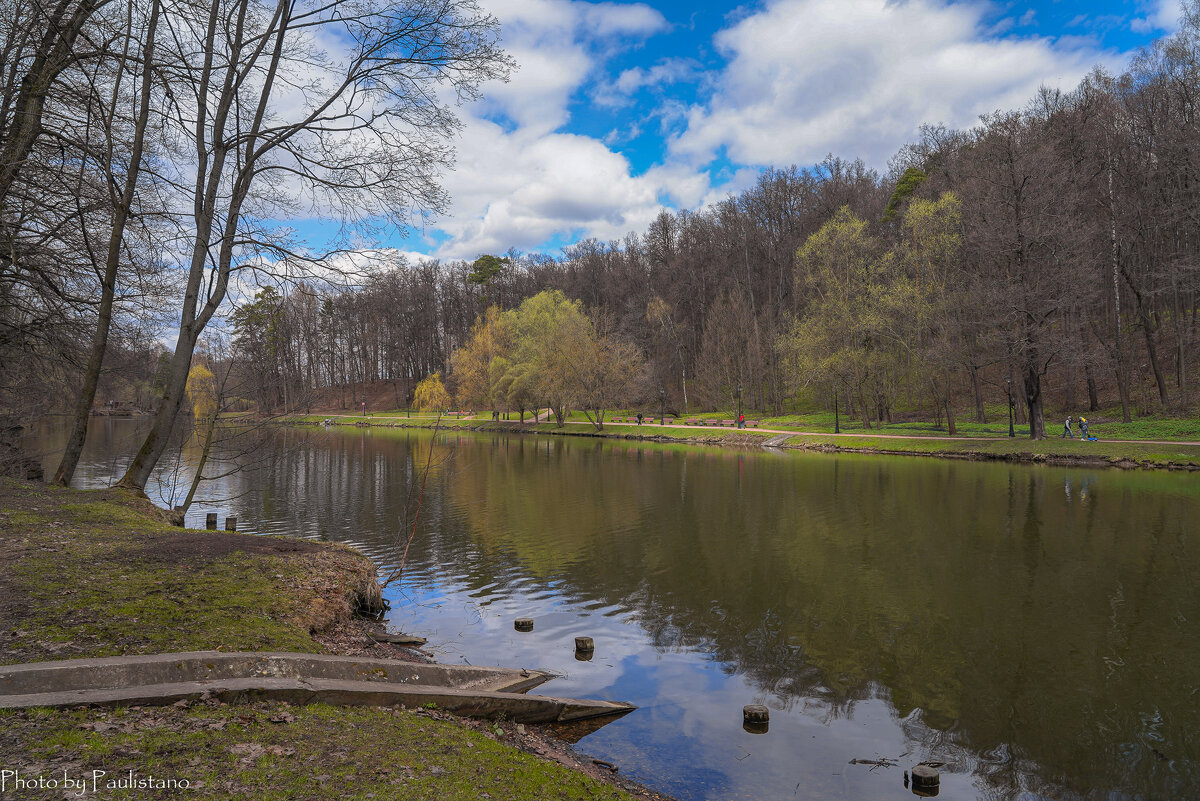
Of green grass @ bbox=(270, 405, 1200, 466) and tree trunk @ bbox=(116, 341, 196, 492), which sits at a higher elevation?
tree trunk @ bbox=(116, 341, 196, 492)

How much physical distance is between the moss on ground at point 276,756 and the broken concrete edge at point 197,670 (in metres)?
0.52

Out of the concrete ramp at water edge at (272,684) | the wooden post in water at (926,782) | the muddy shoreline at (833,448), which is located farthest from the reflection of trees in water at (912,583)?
the concrete ramp at water edge at (272,684)

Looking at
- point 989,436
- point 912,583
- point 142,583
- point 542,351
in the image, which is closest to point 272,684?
point 142,583

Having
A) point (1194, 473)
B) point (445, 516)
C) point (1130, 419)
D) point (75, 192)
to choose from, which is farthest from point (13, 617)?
point (1130, 419)

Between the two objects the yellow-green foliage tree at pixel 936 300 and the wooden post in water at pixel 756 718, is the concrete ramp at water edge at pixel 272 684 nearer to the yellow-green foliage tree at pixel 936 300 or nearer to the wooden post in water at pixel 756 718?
the wooden post in water at pixel 756 718

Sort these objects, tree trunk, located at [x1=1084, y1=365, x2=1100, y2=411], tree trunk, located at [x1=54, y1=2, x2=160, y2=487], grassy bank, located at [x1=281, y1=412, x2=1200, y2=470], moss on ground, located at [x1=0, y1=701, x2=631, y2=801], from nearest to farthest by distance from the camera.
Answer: moss on ground, located at [x1=0, y1=701, x2=631, y2=801]
tree trunk, located at [x1=54, y1=2, x2=160, y2=487]
grassy bank, located at [x1=281, y1=412, x2=1200, y2=470]
tree trunk, located at [x1=1084, y1=365, x2=1100, y2=411]

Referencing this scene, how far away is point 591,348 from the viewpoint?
53531 mm

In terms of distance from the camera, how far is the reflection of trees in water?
7.00m

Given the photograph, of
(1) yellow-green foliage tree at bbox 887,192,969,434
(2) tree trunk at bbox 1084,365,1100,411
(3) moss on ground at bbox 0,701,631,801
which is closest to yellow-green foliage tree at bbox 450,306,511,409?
(1) yellow-green foliage tree at bbox 887,192,969,434

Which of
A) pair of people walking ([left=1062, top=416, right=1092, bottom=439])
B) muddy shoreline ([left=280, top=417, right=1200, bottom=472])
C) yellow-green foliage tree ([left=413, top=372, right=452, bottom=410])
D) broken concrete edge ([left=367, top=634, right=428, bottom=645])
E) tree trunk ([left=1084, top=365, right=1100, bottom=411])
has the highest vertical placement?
yellow-green foliage tree ([left=413, top=372, right=452, bottom=410])

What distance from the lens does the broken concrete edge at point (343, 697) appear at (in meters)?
4.04

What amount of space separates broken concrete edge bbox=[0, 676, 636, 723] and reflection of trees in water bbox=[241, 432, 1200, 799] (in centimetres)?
276

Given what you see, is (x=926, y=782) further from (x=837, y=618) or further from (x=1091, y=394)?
(x=1091, y=394)

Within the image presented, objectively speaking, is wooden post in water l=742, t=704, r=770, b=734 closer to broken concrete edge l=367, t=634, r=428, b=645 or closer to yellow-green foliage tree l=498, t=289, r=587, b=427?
broken concrete edge l=367, t=634, r=428, b=645
